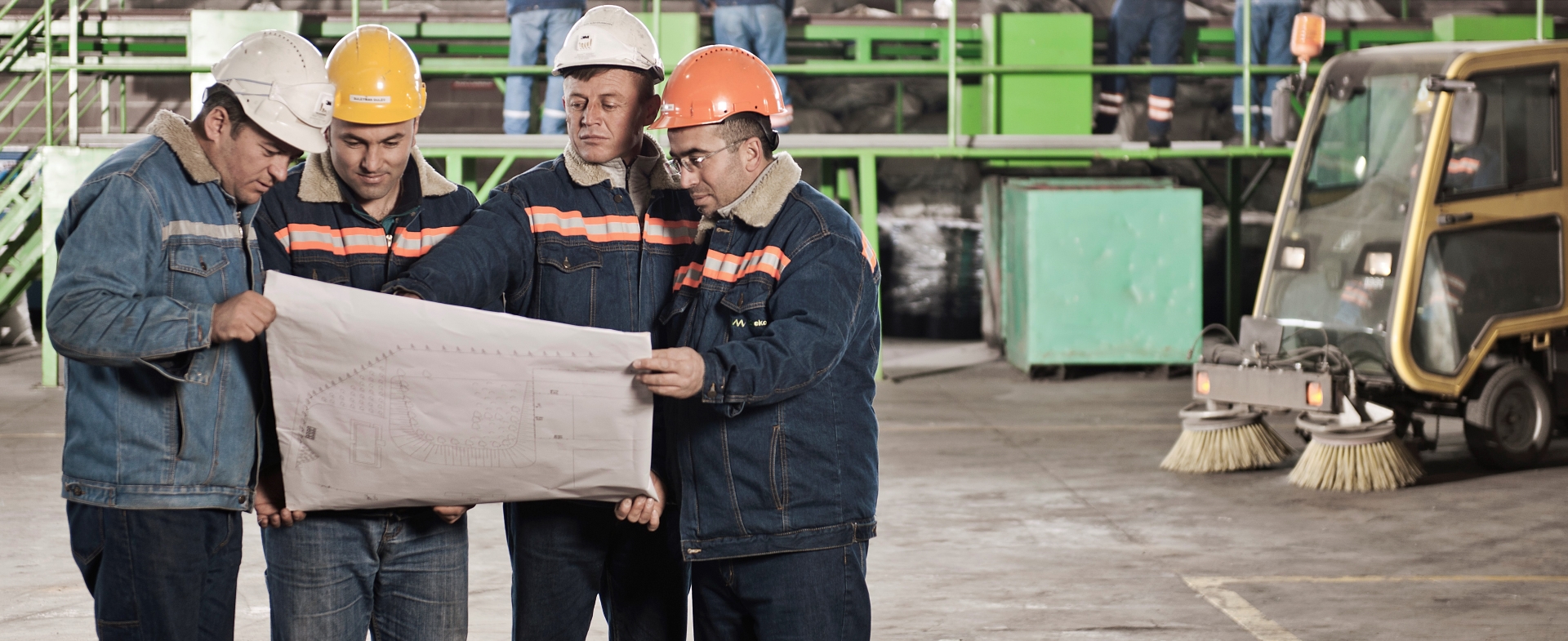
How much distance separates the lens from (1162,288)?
455 inches

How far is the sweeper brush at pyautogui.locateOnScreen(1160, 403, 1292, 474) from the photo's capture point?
7.89m

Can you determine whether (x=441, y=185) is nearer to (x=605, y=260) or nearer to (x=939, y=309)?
(x=605, y=260)

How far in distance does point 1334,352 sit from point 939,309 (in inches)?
304

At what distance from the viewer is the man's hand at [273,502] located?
2.87 metres

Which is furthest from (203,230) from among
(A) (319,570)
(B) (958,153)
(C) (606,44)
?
(B) (958,153)

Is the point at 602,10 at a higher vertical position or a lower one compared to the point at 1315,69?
lower

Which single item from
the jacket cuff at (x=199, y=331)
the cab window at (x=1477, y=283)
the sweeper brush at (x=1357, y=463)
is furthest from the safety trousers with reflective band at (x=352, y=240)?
the cab window at (x=1477, y=283)

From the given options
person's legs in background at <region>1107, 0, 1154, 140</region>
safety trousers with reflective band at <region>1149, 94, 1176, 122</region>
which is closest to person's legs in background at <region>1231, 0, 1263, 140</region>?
safety trousers with reflective band at <region>1149, 94, 1176, 122</region>

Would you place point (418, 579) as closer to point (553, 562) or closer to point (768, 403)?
point (553, 562)

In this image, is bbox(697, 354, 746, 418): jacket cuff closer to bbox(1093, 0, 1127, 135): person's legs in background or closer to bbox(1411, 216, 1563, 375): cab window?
bbox(1411, 216, 1563, 375): cab window

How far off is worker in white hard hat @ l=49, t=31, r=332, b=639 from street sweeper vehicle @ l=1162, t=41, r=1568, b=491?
19.7ft

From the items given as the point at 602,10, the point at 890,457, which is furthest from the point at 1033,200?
the point at 602,10

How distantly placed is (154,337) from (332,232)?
1.81 feet

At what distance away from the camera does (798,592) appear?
284 centimetres
